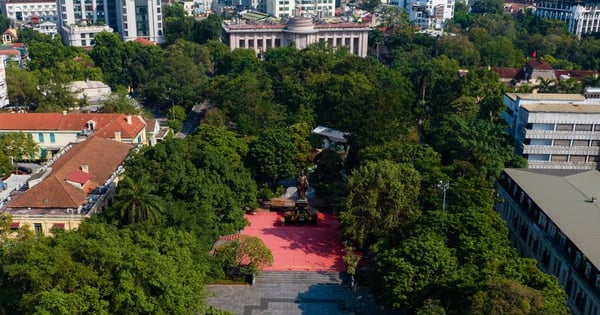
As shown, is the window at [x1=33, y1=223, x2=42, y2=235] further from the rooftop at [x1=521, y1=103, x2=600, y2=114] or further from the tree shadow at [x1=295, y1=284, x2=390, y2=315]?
the rooftop at [x1=521, y1=103, x2=600, y2=114]

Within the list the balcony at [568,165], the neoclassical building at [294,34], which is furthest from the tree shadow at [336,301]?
the neoclassical building at [294,34]

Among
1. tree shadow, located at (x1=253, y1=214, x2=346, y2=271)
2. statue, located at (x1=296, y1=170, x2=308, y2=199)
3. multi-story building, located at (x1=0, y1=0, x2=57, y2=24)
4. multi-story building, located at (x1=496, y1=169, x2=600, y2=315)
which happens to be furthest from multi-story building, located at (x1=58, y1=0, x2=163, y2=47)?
multi-story building, located at (x1=496, y1=169, x2=600, y2=315)

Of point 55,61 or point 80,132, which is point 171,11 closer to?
point 55,61

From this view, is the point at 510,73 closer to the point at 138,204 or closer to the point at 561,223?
the point at 561,223

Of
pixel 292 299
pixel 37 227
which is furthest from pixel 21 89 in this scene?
pixel 292 299

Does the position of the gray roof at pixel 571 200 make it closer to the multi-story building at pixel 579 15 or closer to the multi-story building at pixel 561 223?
the multi-story building at pixel 561 223

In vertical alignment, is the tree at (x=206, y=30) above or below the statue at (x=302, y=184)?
above
